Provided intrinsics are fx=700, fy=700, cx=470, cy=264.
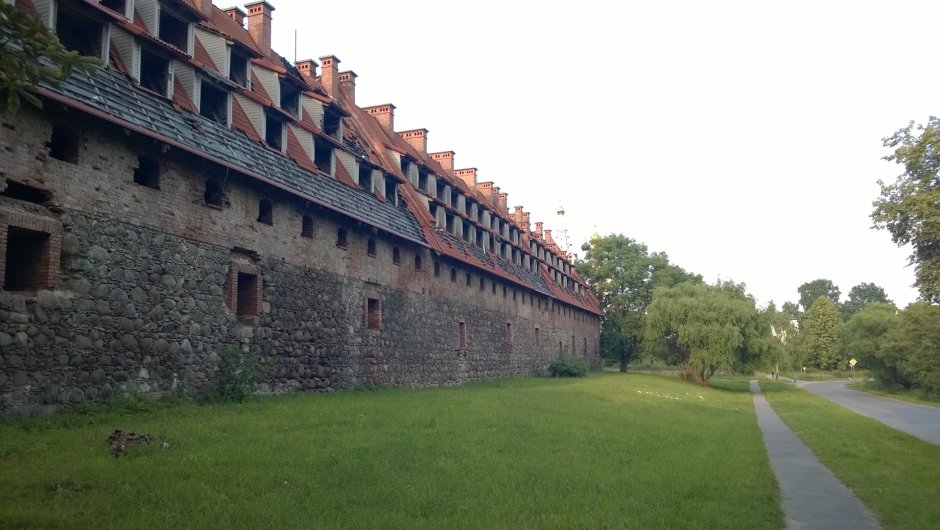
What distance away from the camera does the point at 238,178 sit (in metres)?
17.0

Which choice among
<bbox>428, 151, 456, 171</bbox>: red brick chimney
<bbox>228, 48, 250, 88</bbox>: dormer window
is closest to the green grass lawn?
<bbox>228, 48, 250, 88</bbox>: dormer window

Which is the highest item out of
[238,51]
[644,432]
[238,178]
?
[238,51]

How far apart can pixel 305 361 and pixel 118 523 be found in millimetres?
13298

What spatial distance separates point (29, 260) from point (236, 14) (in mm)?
13528

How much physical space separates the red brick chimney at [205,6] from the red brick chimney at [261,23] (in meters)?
2.42

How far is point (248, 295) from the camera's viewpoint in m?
17.8

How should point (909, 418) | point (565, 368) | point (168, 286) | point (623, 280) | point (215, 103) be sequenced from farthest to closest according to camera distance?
point (623, 280)
point (565, 368)
point (909, 418)
point (215, 103)
point (168, 286)

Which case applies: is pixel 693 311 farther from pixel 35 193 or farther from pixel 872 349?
pixel 35 193

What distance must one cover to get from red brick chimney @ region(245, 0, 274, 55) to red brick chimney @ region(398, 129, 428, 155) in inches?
578

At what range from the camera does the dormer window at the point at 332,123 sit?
23.9 m

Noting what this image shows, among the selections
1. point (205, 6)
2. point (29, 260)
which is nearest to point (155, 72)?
point (205, 6)

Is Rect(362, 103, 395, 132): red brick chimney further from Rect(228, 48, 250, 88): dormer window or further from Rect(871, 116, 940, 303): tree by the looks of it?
Rect(871, 116, 940, 303): tree

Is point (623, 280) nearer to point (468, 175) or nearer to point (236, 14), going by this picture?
point (468, 175)

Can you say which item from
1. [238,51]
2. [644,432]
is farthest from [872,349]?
[238,51]
